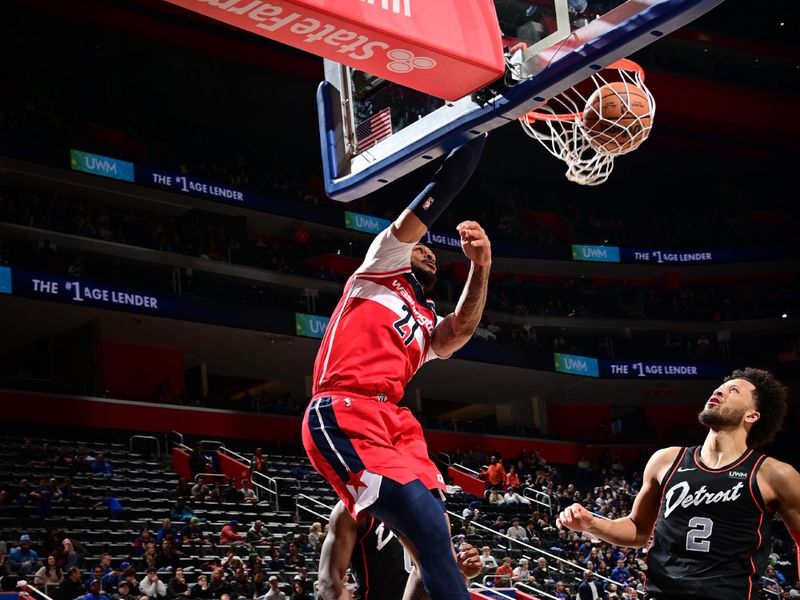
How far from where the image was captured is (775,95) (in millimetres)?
31391

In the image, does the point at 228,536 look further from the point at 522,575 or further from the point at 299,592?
the point at 522,575

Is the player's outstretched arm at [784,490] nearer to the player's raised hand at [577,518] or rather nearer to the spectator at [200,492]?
the player's raised hand at [577,518]

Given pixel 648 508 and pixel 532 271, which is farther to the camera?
pixel 532 271

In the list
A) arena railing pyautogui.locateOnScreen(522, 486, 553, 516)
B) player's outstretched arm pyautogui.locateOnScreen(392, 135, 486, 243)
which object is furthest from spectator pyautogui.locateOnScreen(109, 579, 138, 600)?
arena railing pyautogui.locateOnScreen(522, 486, 553, 516)

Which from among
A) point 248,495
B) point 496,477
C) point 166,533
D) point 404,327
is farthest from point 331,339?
point 496,477

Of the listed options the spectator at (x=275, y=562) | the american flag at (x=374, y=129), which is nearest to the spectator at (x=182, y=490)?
the spectator at (x=275, y=562)

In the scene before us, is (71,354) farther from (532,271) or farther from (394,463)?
(394,463)

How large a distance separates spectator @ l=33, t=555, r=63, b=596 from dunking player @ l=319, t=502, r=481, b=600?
893 centimetres

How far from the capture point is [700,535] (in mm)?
4215

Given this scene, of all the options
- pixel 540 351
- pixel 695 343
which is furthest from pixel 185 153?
pixel 695 343

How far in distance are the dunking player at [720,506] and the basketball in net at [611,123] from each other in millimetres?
2035

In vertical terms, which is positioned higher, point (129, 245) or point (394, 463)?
point (129, 245)

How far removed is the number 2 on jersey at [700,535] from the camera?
13.8 feet

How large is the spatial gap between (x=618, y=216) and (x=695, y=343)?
5828mm
